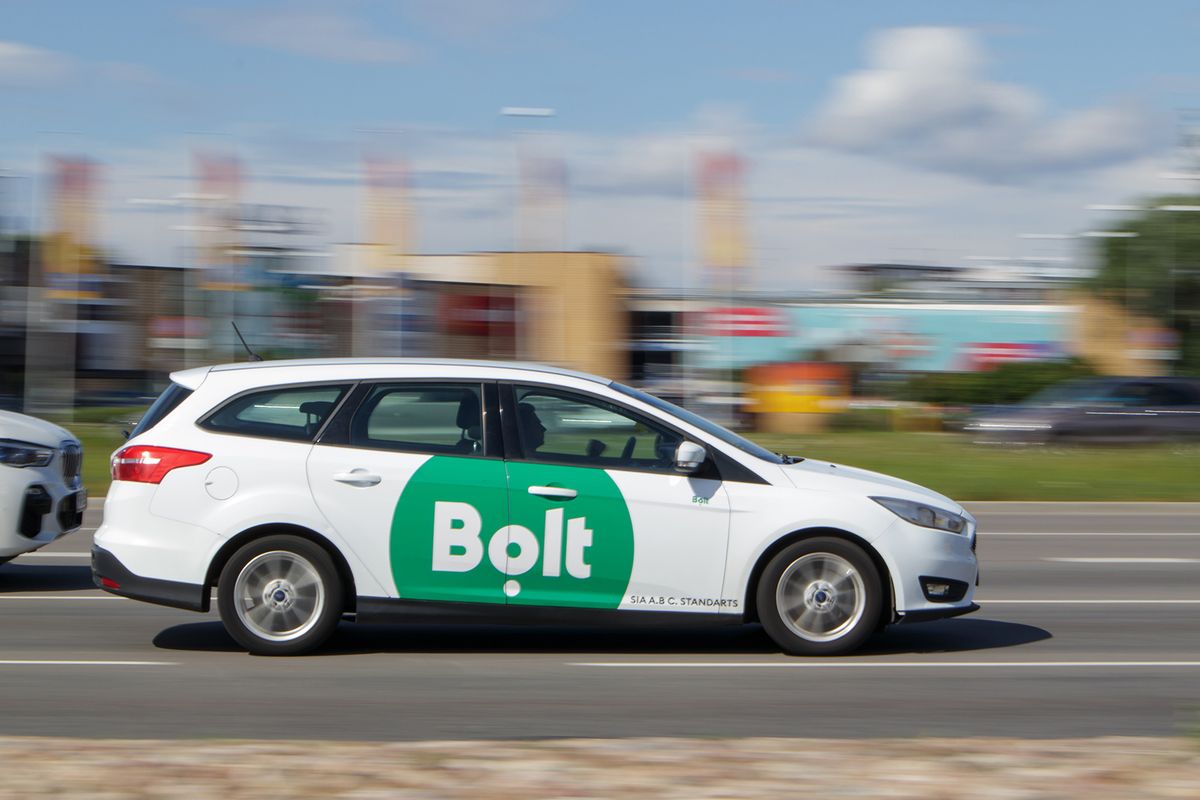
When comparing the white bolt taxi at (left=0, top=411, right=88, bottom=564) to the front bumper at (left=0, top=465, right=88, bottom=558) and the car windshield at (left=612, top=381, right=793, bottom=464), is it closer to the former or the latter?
the front bumper at (left=0, top=465, right=88, bottom=558)

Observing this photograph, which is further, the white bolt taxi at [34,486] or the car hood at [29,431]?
the car hood at [29,431]

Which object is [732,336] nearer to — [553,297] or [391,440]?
[553,297]

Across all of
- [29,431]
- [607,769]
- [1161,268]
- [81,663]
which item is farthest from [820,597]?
[1161,268]

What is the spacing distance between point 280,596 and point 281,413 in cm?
96

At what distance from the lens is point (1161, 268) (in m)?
52.9

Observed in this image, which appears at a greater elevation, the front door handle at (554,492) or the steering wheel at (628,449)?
the steering wheel at (628,449)

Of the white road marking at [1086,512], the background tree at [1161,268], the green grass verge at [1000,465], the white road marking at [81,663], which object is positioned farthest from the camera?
the background tree at [1161,268]

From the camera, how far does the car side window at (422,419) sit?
7660 millimetres

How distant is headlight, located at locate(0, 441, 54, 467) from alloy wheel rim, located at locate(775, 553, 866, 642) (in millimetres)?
5454

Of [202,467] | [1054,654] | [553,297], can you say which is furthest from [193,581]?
[553,297]

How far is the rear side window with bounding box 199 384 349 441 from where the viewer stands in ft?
25.3

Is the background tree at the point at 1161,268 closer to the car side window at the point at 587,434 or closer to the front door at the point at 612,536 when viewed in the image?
the car side window at the point at 587,434

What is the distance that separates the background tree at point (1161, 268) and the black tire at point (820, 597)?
46.6 metres

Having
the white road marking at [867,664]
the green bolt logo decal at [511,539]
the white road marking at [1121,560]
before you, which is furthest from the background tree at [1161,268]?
the green bolt logo decal at [511,539]
